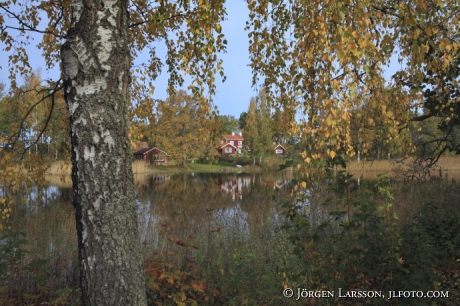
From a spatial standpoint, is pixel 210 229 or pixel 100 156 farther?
pixel 210 229

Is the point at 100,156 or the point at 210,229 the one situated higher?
the point at 100,156

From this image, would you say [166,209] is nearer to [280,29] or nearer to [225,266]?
[225,266]

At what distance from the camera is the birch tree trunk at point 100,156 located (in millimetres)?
1965

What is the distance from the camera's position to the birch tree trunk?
196cm

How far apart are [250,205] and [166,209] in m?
1.72

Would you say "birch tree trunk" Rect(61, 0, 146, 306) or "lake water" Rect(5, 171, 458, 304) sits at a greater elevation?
"birch tree trunk" Rect(61, 0, 146, 306)

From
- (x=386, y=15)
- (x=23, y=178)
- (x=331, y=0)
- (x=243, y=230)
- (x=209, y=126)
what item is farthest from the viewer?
(x=243, y=230)

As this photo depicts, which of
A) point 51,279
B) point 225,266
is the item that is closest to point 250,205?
point 225,266

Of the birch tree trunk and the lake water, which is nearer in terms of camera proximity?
the birch tree trunk

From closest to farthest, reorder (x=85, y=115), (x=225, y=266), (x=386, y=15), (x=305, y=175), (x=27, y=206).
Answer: (x=85, y=115), (x=305, y=175), (x=386, y=15), (x=225, y=266), (x=27, y=206)

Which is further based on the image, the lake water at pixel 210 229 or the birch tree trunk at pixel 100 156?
the lake water at pixel 210 229

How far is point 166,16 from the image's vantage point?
3.38 meters

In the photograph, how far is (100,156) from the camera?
6.50 feet

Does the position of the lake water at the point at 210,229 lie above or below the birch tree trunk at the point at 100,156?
below
